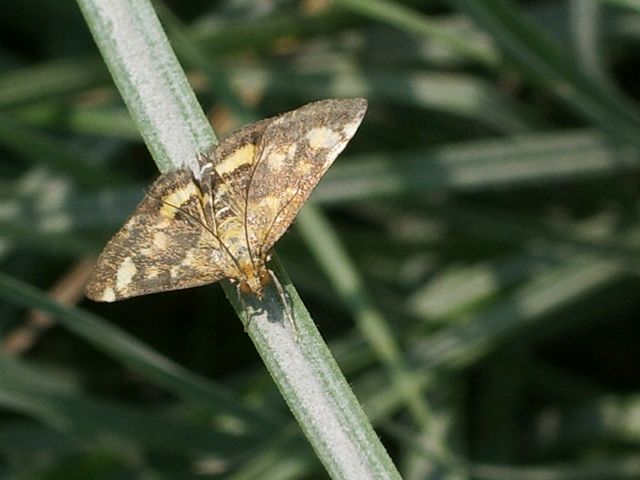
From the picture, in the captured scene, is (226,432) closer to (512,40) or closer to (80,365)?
(80,365)

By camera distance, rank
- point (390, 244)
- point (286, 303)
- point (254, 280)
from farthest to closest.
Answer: point (390, 244), point (254, 280), point (286, 303)

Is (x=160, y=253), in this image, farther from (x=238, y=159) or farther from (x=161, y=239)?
(x=238, y=159)

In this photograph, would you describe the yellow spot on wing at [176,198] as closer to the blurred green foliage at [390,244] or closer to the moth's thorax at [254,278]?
the moth's thorax at [254,278]

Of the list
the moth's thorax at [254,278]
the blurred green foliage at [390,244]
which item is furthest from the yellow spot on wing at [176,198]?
the blurred green foliage at [390,244]

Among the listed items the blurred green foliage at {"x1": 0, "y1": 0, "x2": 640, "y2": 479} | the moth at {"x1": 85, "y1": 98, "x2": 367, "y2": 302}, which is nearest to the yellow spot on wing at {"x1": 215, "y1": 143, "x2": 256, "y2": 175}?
the moth at {"x1": 85, "y1": 98, "x2": 367, "y2": 302}

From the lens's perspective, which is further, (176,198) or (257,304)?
(176,198)

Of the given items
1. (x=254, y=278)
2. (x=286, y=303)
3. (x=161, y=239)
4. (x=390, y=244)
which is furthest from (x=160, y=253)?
(x=390, y=244)

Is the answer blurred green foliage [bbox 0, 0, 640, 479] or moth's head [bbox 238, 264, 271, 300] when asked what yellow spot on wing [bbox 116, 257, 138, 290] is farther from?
blurred green foliage [bbox 0, 0, 640, 479]
